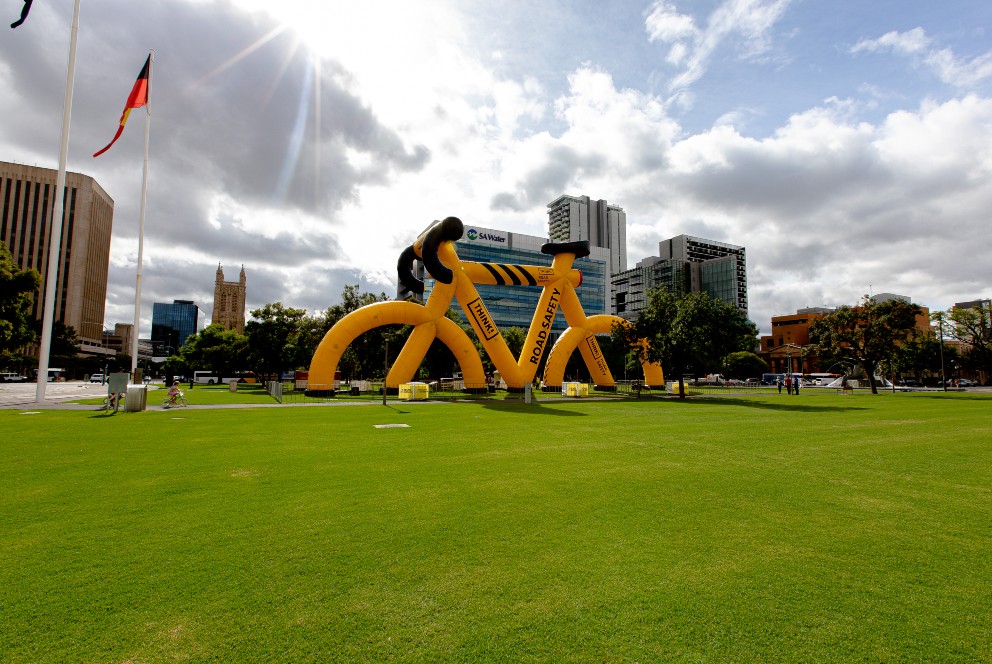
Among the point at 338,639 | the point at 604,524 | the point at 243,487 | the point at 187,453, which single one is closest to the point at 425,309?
the point at 187,453

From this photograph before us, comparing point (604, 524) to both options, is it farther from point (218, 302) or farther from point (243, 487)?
point (218, 302)

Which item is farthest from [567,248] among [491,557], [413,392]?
[491,557]

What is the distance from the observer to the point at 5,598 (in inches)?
148

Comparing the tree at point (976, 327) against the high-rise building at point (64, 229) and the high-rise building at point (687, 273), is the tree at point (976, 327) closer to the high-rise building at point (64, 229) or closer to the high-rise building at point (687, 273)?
the high-rise building at point (687, 273)

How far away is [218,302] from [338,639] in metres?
222

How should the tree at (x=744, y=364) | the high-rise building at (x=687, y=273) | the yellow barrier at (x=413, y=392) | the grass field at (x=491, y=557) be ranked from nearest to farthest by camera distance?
the grass field at (x=491, y=557)
the yellow barrier at (x=413, y=392)
the tree at (x=744, y=364)
the high-rise building at (x=687, y=273)

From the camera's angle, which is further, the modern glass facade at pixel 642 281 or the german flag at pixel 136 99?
the modern glass facade at pixel 642 281

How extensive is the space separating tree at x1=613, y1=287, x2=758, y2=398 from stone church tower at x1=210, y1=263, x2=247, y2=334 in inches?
7661

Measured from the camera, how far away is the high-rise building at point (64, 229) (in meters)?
98.2

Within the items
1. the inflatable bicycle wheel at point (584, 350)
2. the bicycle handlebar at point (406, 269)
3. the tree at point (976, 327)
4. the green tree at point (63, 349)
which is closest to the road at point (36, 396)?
the bicycle handlebar at point (406, 269)

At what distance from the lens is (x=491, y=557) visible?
4.64 metres

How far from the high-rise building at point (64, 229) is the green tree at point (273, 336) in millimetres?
82142

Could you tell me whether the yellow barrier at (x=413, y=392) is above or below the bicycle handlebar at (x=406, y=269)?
below

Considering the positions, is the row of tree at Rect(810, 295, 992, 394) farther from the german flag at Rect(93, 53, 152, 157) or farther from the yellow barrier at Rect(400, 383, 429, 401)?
the german flag at Rect(93, 53, 152, 157)
